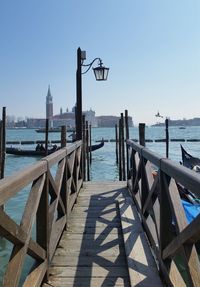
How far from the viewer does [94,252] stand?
420 centimetres

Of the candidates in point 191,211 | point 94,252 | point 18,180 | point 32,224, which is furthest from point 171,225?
point 191,211

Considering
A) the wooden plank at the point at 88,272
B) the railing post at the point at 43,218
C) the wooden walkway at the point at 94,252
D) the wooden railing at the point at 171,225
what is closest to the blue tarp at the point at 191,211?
Result: the wooden walkway at the point at 94,252

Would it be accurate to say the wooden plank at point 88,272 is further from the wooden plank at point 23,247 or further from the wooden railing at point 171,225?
the wooden plank at point 23,247

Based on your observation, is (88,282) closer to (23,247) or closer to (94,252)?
(94,252)

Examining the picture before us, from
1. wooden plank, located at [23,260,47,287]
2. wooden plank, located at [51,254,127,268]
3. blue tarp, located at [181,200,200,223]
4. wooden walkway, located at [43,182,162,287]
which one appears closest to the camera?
wooden plank, located at [23,260,47,287]

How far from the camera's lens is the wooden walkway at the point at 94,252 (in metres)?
3.45

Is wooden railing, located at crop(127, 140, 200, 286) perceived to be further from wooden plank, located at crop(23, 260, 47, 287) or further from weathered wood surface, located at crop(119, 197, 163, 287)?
wooden plank, located at crop(23, 260, 47, 287)

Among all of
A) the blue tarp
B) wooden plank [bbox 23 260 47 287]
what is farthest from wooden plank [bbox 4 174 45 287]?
the blue tarp

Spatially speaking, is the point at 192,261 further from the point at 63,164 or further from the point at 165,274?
the point at 63,164

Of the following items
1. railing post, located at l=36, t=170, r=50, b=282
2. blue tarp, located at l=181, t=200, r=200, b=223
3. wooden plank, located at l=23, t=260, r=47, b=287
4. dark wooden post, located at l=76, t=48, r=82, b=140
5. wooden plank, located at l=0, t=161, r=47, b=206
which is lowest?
blue tarp, located at l=181, t=200, r=200, b=223

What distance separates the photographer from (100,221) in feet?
18.0

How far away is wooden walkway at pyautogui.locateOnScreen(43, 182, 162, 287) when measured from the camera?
3451 millimetres

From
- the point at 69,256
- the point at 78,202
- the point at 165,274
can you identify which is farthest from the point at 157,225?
the point at 78,202

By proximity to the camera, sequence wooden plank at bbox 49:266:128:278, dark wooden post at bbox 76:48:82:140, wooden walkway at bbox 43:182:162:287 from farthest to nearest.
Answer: dark wooden post at bbox 76:48:82:140 → wooden plank at bbox 49:266:128:278 → wooden walkway at bbox 43:182:162:287
